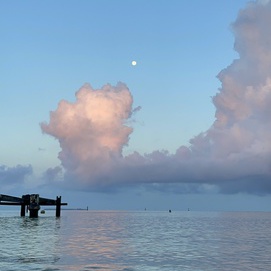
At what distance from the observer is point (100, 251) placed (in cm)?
3269

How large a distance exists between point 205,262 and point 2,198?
69.6 metres

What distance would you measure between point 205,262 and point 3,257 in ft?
43.1

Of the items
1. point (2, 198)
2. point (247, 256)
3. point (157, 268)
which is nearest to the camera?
point (157, 268)

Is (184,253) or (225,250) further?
(225,250)

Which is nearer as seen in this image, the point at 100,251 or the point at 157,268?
the point at 157,268

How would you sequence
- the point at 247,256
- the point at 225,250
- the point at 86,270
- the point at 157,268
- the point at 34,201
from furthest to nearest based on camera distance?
the point at 34,201
the point at 225,250
the point at 247,256
the point at 157,268
the point at 86,270

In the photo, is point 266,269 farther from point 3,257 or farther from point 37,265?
point 3,257

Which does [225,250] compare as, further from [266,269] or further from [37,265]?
[37,265]

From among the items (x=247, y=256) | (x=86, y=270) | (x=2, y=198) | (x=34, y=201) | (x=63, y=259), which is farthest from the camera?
(x=34, y=201)

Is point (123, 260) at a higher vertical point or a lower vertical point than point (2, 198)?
lower

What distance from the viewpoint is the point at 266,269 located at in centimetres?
2505

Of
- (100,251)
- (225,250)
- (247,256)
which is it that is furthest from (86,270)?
(225,250)

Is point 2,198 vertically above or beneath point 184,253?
above

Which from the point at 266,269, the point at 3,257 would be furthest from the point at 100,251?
the point at 266,269
